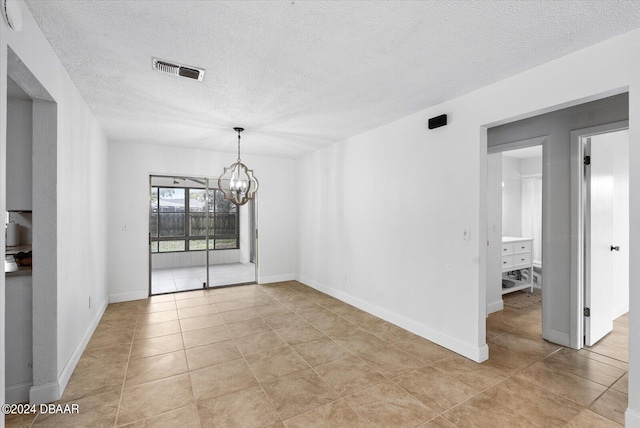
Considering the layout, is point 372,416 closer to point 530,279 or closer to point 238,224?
point 530,279

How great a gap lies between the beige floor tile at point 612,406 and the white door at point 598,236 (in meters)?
0.99

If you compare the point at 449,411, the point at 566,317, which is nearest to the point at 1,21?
the point at 449,411

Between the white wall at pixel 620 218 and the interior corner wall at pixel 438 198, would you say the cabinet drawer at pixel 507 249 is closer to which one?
the white wall at pixel 620 218

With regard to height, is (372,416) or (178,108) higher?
(178,108)

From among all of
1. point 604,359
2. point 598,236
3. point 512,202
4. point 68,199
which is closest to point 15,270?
point 68,199

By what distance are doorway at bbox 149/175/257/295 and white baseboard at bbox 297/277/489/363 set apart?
2794mm

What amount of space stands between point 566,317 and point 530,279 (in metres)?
2.29

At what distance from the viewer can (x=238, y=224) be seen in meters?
8.14

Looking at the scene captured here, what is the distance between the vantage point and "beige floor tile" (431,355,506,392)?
2457mm

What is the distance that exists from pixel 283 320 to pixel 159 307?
6.60ft

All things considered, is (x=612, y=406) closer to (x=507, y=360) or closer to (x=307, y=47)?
(x=507, y=360)

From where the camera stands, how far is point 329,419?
79.6 inches

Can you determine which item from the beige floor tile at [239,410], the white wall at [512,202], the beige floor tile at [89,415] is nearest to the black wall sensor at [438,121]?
the beige floor tile at [239,410]

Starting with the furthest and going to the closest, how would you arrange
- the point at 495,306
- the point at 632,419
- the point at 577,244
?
1. the point at 495,306
2. the point at 577,244
3. the point at 632,419
